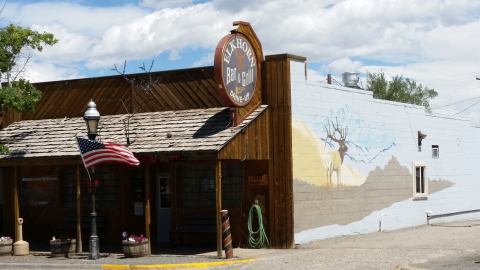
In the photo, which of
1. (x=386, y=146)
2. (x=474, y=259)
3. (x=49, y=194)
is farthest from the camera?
(x=386, y=146)

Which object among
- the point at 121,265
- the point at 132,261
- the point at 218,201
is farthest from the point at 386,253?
the point at 121,265

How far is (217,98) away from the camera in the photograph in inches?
810

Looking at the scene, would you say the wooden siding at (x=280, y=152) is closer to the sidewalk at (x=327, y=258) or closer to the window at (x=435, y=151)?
the sidewalk at (x=327, y=258)

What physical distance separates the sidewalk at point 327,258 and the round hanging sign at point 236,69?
373cm

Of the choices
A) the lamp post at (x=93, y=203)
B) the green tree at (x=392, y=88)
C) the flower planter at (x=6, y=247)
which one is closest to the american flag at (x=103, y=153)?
the lamp post at (x=93, y=203)

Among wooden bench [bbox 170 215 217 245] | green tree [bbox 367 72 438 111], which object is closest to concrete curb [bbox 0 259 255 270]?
wooden bench [bbox 170 215 217 245]

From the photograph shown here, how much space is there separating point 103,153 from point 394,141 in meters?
10.9

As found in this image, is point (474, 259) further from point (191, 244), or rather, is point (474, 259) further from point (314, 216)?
point (191, 244)

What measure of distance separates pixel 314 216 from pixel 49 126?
7849 millimetres

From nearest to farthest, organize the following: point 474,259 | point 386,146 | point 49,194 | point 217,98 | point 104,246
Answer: point 474,259 → point 217,98 → point 104,246 → point 49,194 → point 386,146

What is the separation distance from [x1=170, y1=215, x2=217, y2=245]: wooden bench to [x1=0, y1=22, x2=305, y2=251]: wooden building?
26 mm

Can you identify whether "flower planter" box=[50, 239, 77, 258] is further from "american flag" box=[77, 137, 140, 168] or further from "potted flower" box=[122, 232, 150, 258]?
"american flag" box=[77, 137, 140, 168]

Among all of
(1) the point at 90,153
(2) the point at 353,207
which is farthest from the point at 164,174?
(2) the point at 353,207

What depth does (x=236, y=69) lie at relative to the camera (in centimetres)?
1867
